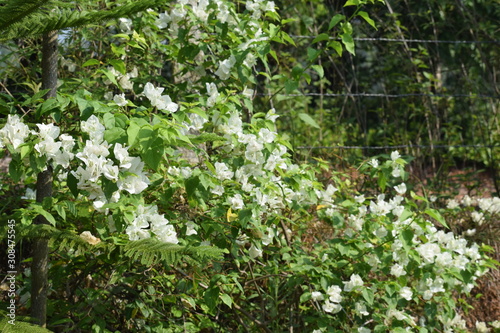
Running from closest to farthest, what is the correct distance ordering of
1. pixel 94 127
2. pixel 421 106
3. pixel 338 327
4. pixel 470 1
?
pixel 94 127, pixel 338 327, pixel 421 106, pixel 470 1

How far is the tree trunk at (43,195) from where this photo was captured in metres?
1.89

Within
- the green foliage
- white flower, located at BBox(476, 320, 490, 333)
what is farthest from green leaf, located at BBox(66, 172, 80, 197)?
white flower, located at BBox(476, 320, 490, 333)

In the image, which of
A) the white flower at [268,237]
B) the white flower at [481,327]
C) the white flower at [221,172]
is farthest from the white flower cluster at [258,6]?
the white flower at [481,327]

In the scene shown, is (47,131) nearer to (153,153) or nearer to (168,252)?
(153,153)

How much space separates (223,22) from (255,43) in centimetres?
25

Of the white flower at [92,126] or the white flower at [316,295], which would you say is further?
the white flower at [316,295]

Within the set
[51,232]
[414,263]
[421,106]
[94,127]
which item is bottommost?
[421,106]

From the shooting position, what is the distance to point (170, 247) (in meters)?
1.60

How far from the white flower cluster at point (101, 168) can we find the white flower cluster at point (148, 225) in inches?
7.2

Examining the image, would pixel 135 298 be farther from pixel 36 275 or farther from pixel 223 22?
pixel 223 22

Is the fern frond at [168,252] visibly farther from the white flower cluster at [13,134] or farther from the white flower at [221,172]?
the white flower at [221,172]

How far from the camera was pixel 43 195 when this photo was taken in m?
1.89

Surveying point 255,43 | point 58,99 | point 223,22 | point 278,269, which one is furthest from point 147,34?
point 278,269

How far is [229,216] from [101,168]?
0.76 m
